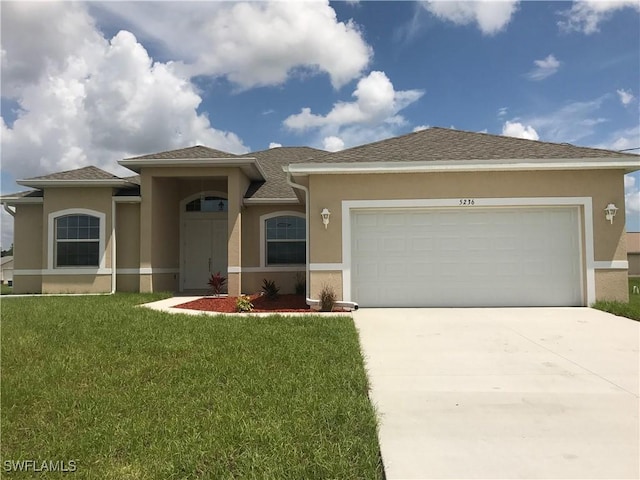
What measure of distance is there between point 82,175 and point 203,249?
15.4ft

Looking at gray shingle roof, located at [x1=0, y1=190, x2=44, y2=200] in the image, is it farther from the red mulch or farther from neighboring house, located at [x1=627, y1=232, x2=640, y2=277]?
neighboring house, located at [x1=627, y1=232, x2=640, y2=277]

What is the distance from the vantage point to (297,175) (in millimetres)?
10781

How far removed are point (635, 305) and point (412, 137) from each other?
21.8 feet

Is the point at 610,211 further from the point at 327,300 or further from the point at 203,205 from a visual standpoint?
the point at 203,205

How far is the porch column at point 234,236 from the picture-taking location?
1394 centimetres

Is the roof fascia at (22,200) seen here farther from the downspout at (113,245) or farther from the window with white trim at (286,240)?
the window with white trim at (286,240)

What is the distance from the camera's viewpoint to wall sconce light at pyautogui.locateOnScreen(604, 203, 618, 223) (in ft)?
33.3

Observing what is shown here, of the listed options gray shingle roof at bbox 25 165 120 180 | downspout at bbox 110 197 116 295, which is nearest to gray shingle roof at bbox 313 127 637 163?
downspout at bbox 110 197 116 295

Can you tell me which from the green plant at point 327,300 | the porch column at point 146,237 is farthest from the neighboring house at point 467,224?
the porch column at point 146,237

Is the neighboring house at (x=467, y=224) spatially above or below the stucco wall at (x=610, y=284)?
above

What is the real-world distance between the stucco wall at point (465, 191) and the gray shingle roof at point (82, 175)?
8.09m

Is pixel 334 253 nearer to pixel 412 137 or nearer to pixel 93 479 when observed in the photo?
pixel 412 137

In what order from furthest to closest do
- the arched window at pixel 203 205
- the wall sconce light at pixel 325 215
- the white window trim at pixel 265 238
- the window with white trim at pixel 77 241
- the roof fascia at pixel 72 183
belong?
1. the arched window at pixel 203 205
2. the white window trim at pixel 265 238
3. the window with white trim at pixel 77 241
4. the roof fascia at pixel 72 183
5. the wall sconce light at pixel 325 215

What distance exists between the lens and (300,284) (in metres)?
14.7
